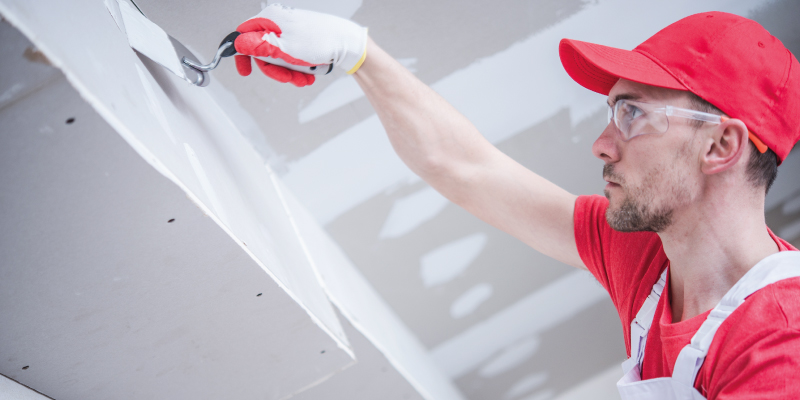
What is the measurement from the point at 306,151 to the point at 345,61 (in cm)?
54

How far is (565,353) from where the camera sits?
2.78m

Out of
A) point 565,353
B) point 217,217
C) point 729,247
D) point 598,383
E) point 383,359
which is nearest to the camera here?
point 217,217

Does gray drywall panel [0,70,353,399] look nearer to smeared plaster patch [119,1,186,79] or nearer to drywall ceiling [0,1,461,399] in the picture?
drywall ceiling [0,1,461,399]

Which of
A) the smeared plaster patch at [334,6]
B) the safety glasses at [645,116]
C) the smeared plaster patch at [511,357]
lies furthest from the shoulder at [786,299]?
the smeared plaster patch at [511,357]

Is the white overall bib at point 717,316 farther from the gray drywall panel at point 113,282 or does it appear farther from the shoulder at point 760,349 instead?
the gray drywall panel at point 113,282

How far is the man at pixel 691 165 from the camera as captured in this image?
33.9 inches

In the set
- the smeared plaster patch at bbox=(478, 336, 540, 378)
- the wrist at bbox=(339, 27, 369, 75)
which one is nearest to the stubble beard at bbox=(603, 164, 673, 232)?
the wrist at bbox=(339, 27, 369, 75)

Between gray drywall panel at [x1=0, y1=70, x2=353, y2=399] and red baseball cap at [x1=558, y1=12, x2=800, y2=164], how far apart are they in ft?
2.70

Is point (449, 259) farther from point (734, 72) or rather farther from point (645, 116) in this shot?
point (734, 72)

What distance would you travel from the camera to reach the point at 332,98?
1436 mm

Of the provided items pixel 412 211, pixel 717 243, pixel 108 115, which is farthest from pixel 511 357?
pixel 108 115

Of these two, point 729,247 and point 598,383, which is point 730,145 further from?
point 598,383

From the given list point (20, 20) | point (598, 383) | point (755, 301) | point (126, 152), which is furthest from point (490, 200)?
point (598, 383)

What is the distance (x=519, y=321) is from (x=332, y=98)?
164 centimetres
